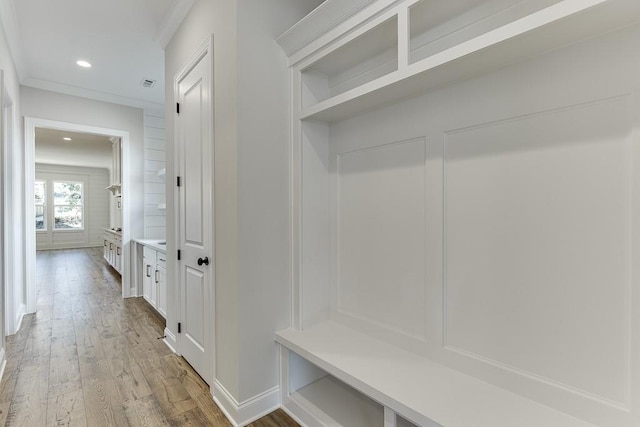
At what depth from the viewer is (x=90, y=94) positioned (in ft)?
12.7

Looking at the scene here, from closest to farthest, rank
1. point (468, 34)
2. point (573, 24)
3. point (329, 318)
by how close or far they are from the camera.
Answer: point (573, 24)
point (468, 34)
point (329, 318)

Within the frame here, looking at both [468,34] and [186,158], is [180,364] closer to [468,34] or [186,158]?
[186,158]

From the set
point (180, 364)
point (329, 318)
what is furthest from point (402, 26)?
point (180, 364)

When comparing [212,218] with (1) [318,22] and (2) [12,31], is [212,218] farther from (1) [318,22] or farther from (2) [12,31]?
(2) [12,31]

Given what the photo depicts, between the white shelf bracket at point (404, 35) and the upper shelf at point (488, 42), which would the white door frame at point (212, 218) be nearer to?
the upper shelf at point (488, 42)

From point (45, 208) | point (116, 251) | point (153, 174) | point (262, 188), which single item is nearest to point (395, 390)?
point (262, 188)

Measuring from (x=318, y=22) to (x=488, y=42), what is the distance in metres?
0.93

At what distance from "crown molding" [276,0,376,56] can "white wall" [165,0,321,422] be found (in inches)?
4.2

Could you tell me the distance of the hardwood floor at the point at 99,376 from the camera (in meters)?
1.76

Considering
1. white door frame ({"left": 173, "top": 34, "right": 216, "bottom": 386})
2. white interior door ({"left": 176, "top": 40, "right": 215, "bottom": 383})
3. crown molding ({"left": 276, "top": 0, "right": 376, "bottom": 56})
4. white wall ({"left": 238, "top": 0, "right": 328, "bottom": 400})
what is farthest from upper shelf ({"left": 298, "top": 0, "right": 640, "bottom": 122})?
white interior door ({"left": 176, "top": 40, "right": 215, "bottom": 383})

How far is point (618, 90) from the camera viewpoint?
40.5 inches

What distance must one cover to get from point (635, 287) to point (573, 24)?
88 centimetres

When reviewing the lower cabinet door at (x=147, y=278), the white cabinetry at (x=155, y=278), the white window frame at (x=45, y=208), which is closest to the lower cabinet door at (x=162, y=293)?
the white cabinetry at (x=155, y=278)

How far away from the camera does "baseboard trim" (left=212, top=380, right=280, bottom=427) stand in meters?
1.71
